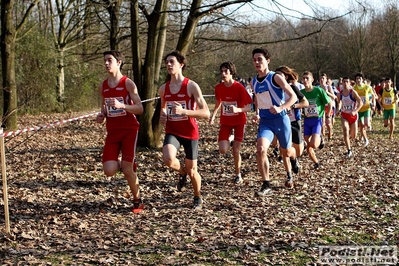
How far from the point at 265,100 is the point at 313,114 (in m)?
2.97

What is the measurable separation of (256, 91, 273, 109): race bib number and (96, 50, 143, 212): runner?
204 cm

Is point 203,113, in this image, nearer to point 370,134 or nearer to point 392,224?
point 392,224

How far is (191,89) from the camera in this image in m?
6.96

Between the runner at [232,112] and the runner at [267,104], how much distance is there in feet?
3.18

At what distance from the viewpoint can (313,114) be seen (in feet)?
34.3

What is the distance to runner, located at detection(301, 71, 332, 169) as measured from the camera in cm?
1038

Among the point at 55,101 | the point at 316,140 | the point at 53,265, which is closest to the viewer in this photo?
the point at 53,265

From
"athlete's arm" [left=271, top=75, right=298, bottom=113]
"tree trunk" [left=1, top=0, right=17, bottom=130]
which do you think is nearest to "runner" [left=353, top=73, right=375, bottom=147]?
"athlete's arm" [left=271, top=75, right=298, bottom=113]

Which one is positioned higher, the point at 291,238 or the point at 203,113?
the point at 203,113

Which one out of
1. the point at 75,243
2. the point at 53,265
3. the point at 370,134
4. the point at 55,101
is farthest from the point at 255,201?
the point at 55,101

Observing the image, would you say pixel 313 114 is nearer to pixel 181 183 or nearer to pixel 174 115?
pixel 181 183

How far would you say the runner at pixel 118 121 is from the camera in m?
6.70

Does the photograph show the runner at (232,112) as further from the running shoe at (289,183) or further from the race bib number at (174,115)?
the race bib number at (174,115)

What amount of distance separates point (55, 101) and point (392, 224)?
968 inches
